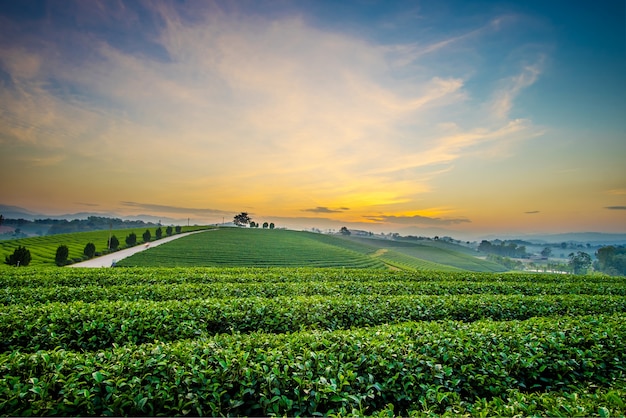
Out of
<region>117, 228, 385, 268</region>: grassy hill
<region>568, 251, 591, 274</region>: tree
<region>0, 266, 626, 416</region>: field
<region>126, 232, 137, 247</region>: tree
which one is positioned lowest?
<region>568, 251, 591, 274</region>: tree

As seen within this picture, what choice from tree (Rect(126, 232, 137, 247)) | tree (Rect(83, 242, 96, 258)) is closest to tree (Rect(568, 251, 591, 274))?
tree (Rect(126, 232, 137, 247))

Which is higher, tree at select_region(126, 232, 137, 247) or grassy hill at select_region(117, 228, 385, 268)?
tree at select_region(126, 232, 137, 247)

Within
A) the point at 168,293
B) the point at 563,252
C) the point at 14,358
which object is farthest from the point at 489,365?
the point at 563,252

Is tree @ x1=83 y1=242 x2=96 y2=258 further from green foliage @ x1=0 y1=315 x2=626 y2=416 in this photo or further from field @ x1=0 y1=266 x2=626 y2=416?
green foliage @ x1=0 y1=315 x2=626 y2=416

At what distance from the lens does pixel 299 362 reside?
12.3 ft

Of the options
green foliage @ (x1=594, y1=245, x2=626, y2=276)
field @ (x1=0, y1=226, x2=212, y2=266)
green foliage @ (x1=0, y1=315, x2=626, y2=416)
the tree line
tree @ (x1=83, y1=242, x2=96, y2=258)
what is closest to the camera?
green foliage @ (x1=0, y1=315, x2=626, y2=416)

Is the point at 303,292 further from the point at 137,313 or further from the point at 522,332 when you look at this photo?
the point at 522,332

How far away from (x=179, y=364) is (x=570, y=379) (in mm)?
6480

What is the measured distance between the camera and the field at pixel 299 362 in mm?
3178

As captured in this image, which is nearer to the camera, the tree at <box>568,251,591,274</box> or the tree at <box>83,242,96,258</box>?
the tree at <box>83,242,96,258</box>

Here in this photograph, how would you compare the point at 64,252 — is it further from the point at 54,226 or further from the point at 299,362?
the point at 54,226

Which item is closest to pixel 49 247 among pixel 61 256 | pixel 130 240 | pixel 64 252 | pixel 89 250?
pixel 89 250

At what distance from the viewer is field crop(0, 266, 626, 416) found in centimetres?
318

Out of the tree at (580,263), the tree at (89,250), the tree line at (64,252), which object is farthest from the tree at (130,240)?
the tree at (580,263)
